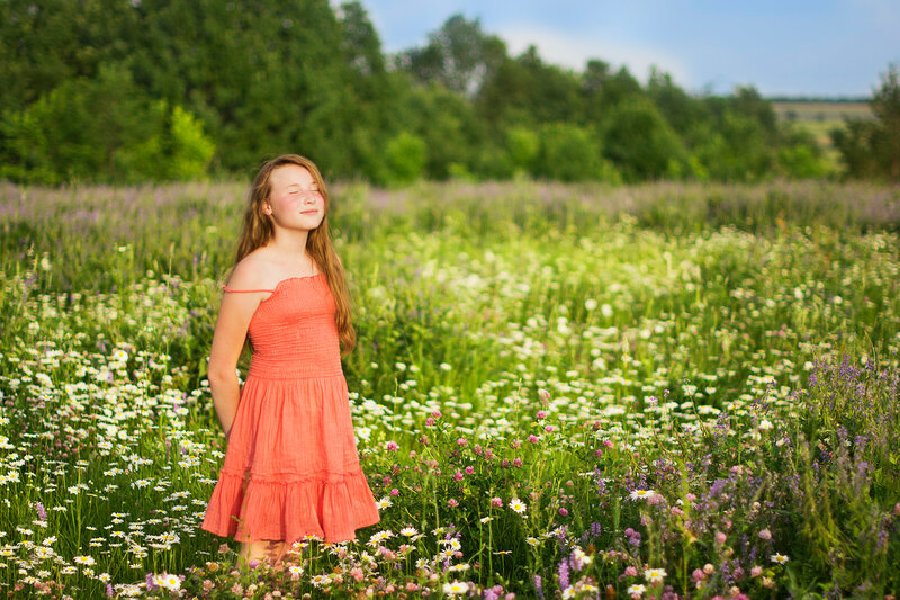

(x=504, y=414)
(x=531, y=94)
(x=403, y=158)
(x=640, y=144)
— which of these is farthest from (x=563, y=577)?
(x=531, y=94)

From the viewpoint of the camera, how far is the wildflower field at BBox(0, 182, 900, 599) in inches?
107

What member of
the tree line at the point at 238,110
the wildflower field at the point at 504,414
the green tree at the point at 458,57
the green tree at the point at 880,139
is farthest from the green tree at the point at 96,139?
the green tree at the point at 458,57

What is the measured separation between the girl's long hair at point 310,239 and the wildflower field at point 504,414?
0.65 metres

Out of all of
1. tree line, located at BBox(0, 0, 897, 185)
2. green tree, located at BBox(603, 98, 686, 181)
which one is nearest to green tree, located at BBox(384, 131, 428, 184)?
tree line, located at BBox(0, 0, 897, 185)

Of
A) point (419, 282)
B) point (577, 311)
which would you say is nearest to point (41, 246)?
A: point (419, 282)

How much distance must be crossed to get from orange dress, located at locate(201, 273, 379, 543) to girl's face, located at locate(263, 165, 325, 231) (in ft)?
0.70

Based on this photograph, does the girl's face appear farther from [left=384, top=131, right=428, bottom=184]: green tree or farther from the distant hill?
the distant hill

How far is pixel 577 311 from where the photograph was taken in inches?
300

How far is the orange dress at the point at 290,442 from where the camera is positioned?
2.95m

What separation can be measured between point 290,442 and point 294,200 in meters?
0.86

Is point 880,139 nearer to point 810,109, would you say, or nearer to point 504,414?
point 504,414

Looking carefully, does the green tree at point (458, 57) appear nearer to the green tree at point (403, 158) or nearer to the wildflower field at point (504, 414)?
the green tree at point (403, 158)

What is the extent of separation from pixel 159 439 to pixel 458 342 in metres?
2.42

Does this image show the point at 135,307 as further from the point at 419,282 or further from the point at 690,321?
the point at 690,321
